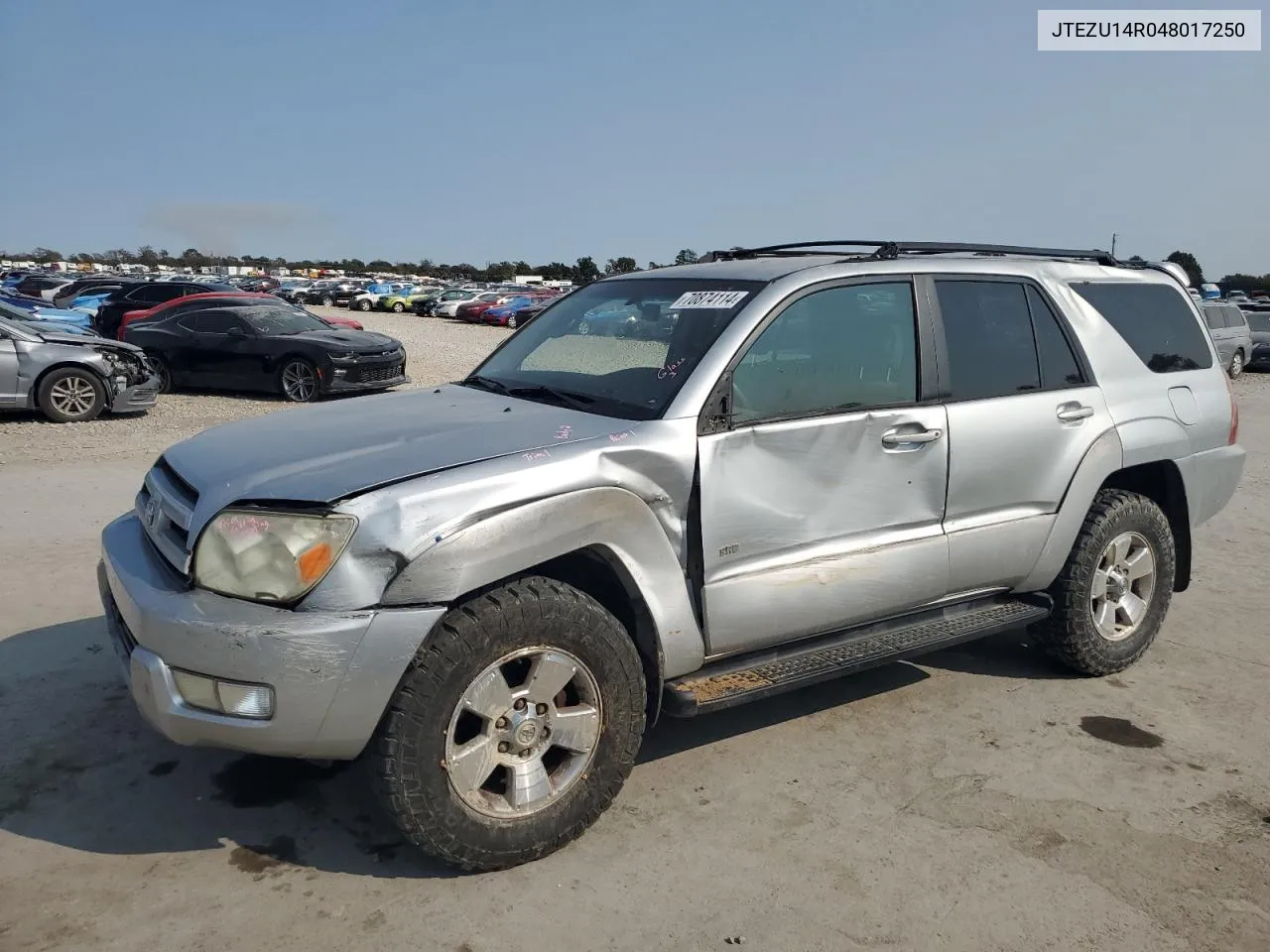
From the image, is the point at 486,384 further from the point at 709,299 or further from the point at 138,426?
Result: the point at 138,426

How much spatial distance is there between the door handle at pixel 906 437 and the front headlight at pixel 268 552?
1.99 m

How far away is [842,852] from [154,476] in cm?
270

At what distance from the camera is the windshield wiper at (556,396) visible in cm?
361

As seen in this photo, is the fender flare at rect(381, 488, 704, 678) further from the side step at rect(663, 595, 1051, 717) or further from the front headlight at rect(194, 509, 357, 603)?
the front headlight at rect(194, 509, 357, 603)

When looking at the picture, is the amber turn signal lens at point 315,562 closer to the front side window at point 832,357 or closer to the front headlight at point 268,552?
the front headlight at point 268,552

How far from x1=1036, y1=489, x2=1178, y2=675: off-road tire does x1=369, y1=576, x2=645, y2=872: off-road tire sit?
2.31 metres

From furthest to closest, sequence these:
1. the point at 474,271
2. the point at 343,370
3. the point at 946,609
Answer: the point at 474,271 < the point at 343,370 < the point at 946,609

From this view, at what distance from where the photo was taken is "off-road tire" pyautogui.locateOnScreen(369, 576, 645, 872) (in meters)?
2.81

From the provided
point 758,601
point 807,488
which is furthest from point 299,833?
point 807,488

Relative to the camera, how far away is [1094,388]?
4465 millimetres

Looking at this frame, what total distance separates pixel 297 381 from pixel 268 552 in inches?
486

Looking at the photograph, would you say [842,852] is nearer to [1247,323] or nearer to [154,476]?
[154,476]

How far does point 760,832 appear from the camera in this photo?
10.8ft

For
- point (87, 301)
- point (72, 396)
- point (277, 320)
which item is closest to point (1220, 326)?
point (277, 320)
